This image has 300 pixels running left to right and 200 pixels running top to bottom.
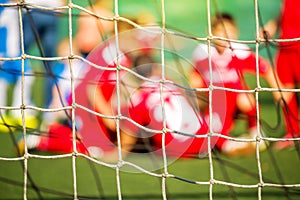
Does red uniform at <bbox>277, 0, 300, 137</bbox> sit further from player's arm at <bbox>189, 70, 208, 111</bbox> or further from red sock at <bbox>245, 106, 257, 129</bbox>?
player's arm at <bbox>189, 70, 208, 111</bbox>

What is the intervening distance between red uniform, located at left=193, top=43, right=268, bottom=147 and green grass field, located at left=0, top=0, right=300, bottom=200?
34mm

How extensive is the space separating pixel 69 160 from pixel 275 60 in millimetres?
567

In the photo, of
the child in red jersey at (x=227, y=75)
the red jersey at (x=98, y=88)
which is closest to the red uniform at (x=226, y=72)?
the child in red jersey at (x=227, y=75)

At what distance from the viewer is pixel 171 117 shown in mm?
1063

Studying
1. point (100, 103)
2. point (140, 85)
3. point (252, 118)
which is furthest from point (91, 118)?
point (252, 118)

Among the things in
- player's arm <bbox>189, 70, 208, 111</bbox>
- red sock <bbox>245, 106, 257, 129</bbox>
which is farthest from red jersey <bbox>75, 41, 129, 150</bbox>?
red sock <bbox>245, 106, 257, 129</bbox>

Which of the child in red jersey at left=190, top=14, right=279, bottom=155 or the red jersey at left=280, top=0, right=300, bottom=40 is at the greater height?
the red jersey at left=280, top=0, right=300, bottom=40

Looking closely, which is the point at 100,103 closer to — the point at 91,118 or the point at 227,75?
the point at 91,118

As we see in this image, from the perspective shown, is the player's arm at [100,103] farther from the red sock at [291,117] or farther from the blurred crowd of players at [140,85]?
the red sock at [291,117]

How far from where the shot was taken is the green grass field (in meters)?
1.04

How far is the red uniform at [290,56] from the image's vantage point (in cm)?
104

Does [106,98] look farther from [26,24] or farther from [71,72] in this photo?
[26,24]

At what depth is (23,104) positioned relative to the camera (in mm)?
1065

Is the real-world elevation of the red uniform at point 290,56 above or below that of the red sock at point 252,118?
above
